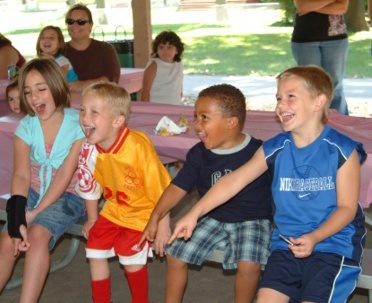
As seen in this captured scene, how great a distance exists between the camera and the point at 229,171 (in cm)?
320

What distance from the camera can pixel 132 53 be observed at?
8.12m

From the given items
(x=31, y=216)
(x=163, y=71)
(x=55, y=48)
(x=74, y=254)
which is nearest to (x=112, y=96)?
(x=31, y=216)

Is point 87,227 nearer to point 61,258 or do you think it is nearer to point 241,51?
point 61,258

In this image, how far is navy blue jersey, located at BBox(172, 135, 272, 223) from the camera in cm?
321

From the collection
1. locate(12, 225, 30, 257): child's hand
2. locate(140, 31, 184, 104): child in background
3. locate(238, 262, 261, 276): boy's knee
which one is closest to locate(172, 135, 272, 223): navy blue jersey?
locate(238, 262, 261, 276): boy's knee

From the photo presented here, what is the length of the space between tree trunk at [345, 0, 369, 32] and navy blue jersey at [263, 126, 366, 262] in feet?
46.6

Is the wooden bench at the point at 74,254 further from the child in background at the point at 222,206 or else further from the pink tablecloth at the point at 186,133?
the pink tablecloth at the point at 186,133

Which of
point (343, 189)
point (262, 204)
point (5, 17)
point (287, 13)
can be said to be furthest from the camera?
point (5, 17)

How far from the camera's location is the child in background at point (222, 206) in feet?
10.4

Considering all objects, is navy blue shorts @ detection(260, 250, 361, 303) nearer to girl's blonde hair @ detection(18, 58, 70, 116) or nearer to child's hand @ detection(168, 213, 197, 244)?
child's hand @ detection(168, 213, 197, 244)

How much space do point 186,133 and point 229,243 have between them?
0.77m

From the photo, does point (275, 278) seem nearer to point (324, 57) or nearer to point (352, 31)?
point (324, 57)

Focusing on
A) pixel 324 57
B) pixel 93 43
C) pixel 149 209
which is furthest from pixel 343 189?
pixel 93 43

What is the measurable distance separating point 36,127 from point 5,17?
20.7 meters
